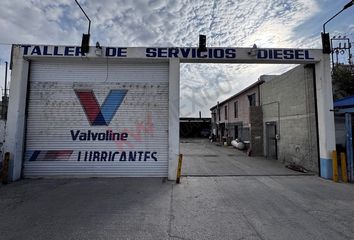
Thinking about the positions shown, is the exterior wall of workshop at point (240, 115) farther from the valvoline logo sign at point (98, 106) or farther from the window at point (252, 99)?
the valvoline logo sign at point (98, 106)

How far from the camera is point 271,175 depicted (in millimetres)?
8750

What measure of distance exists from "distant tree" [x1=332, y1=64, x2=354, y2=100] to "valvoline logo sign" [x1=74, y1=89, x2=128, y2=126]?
562 inches

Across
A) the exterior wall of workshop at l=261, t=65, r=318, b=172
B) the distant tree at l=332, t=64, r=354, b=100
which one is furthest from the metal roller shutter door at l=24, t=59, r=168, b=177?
the distant tree at l=332, t=64, r=354, b=100

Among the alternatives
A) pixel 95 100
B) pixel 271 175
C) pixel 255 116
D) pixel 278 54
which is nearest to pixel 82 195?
pixel 95 100

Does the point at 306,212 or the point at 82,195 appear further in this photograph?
the point at 82,195

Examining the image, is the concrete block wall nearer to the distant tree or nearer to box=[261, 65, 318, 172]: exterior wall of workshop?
box=[261, 65, 318, 172]: exterior wall of workshop

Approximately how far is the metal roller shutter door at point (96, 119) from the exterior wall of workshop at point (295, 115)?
6619 millimetres

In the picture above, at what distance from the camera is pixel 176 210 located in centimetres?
505

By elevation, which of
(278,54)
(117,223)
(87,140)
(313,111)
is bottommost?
(117,223)

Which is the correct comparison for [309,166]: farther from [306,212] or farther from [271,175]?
[306,212]

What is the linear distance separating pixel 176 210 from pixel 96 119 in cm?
528

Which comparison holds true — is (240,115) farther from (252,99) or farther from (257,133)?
(257,133)

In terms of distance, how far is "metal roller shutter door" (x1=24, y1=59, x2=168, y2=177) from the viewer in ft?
27.6

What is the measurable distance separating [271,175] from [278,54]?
501 cm
